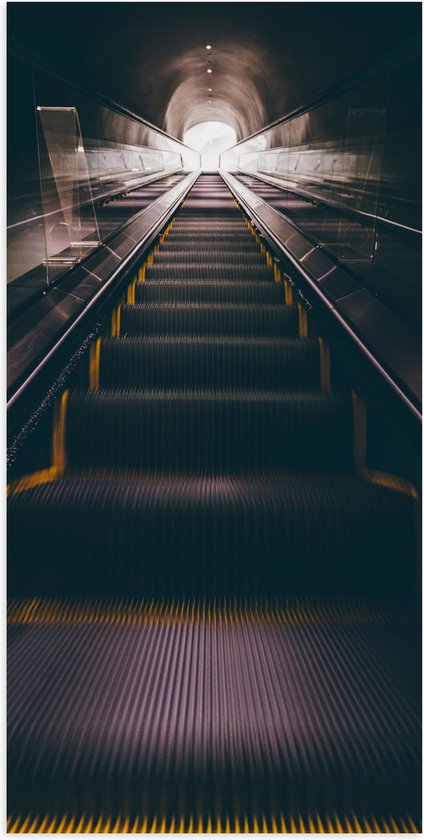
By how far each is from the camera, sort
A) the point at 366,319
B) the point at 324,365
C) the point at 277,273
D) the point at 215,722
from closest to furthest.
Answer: the point at 215,722 → the point at 366,319 → the point at 324,365 → the point at 277,273

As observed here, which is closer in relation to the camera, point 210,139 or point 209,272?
point 209,272

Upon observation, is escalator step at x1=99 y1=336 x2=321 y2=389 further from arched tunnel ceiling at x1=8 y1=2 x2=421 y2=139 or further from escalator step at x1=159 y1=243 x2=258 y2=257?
arched tunnel ceiling at x1=8 y1=2 x2=421 y2=139

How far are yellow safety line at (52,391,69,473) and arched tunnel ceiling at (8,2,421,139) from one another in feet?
10.9

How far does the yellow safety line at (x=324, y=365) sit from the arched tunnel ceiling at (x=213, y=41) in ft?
10.5

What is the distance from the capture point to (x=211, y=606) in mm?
1559

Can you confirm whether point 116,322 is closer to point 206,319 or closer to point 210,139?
point 206,319

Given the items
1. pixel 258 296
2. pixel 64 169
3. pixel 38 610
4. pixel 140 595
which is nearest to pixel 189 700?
pixel 140 595

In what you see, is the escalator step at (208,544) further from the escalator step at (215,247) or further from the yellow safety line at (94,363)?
the escalator step at (215,247)

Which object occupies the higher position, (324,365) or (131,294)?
(131,294)

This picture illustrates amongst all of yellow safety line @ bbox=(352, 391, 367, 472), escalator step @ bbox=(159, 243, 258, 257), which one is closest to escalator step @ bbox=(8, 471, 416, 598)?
yellow safety line @ bbox=(352, 391, 367, 472)

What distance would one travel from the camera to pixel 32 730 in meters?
1.13

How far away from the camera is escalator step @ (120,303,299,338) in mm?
3041

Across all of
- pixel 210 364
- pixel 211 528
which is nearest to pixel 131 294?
pixel 210 364

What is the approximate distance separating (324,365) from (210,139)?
119 ft
